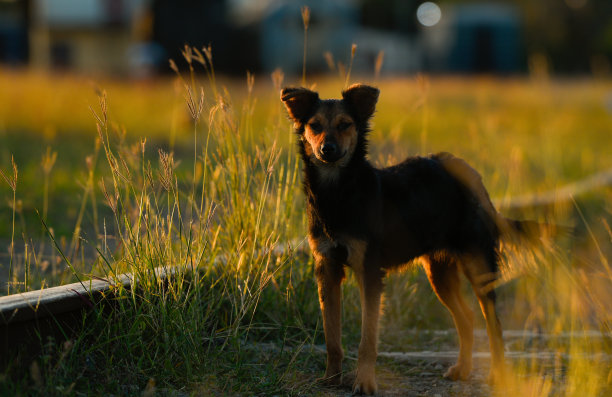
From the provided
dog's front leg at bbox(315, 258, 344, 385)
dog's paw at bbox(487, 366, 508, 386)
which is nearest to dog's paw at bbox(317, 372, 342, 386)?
dog's front leg at bbox(315, 258, 344, 385)

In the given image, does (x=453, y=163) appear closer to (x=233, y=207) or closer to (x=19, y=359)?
(x=233, y=207)

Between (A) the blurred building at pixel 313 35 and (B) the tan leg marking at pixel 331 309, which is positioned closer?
(B) the tan leg marking at pixel 331 309

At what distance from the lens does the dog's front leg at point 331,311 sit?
3828 mm

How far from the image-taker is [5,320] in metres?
3.12

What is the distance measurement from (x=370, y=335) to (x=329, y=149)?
0.96 m

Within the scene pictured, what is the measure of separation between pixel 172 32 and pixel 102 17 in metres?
4.30

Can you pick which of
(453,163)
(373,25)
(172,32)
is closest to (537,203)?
(453,163)

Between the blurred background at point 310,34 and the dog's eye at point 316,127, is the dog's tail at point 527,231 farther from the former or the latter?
the blurred background at point 310,34

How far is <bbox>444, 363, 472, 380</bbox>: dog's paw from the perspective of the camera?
414 cm

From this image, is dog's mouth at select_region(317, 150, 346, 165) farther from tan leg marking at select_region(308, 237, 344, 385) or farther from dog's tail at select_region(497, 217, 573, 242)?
dog's tail at select_region(497, 217, 573, 242)

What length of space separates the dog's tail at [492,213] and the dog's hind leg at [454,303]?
38 centimetres

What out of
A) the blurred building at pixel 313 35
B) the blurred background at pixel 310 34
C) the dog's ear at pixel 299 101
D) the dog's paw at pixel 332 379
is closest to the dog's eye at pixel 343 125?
the dog's ear at pixel 299 101

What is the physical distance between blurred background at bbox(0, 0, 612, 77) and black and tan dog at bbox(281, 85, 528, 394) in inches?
1076

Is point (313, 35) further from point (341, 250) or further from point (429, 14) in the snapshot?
point (341, 250)
